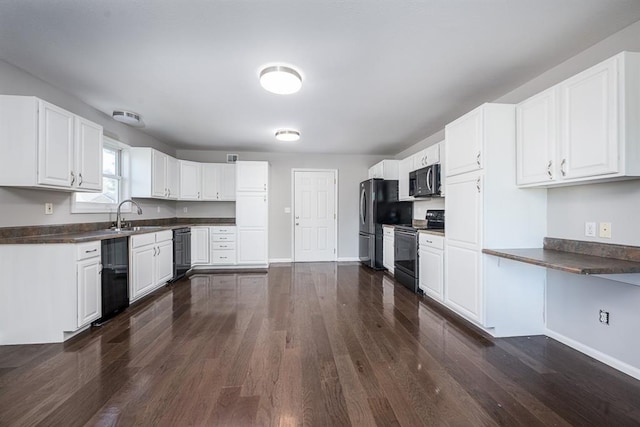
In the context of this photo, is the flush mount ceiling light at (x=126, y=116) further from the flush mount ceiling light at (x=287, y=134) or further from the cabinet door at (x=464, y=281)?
the cabinet door at (x=464, y=281)

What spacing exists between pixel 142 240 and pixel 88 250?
38.0 inches

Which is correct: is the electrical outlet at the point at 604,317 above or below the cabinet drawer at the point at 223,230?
below

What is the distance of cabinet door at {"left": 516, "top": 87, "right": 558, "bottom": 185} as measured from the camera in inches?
86.0

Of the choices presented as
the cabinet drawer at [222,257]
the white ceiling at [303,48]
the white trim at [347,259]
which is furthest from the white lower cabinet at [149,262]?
A: the white trim at [347,259]

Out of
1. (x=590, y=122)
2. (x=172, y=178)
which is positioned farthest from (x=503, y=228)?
(x=172, y=178)

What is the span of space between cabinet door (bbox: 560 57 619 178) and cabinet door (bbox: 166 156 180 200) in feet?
17.4

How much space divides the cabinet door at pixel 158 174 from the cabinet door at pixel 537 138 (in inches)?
190

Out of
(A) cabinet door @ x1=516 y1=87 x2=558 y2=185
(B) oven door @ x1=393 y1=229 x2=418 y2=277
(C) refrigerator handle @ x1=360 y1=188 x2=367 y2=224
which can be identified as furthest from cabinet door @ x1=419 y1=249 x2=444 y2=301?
(C) refrigerator handle @ x1=360 y1=188 x2=367 y2=224

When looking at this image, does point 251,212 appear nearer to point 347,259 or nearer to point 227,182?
point 227,182

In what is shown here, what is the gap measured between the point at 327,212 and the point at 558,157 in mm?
4432

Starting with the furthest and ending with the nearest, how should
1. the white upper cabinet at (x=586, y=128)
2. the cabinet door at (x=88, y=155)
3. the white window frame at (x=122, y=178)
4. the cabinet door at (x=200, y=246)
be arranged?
the cabinet door at (x=200, y=246) < the white window frame at (x=122, y=178) < the cabinet door at (x=88, y=155) < the white upper cabinet at (x=586, y=128)

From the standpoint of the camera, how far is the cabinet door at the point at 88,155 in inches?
112

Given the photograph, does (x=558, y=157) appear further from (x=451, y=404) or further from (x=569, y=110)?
(x=451, y=404)

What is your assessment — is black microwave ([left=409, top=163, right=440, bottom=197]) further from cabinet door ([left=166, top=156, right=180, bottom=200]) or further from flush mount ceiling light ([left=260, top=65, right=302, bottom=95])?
cabinet door ([left=166, top=156, right=180, bottom=200])
